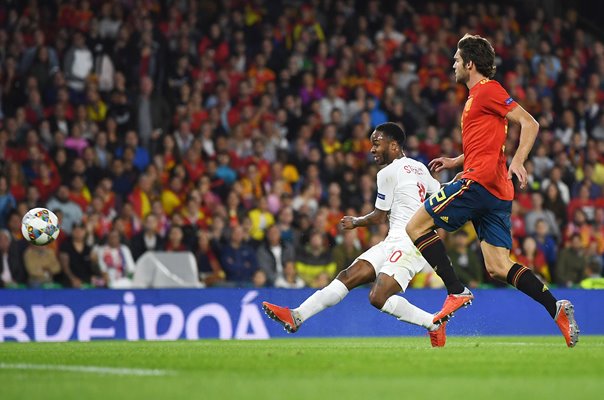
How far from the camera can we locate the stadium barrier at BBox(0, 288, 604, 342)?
15227 mm

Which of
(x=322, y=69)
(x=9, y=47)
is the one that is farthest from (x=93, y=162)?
(x=322, y=69)

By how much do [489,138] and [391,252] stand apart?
180 centimetres

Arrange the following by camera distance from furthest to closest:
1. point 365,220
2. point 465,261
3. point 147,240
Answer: point 465,261 → point 147,240 → point 365,220

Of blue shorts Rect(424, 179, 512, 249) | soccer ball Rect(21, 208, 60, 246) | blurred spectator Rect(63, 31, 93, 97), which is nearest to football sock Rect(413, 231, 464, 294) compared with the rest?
blue shorts Rect(424, 179, 512, 249)

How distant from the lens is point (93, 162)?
59.1 feet

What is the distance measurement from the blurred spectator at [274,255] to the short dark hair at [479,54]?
7.56 m

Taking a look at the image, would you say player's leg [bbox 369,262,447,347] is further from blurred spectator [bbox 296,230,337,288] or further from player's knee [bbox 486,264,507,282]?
blurred spectator [bbox 296,230,337,288]

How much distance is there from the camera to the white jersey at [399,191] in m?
11.1

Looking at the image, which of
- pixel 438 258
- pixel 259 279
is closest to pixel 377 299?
pixel 438 258

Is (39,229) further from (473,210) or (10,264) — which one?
(473,210)

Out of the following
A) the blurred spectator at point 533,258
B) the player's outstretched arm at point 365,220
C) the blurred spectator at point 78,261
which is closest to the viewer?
the player's outstretched arm at point 365,220

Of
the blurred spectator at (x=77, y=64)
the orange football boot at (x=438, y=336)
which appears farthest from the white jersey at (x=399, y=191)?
the blurred spectator at (x=77, y=64)

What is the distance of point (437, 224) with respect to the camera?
390 inches

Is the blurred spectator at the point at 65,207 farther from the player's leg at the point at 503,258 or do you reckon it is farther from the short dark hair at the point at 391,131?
the player's leg at the point at 503,258
